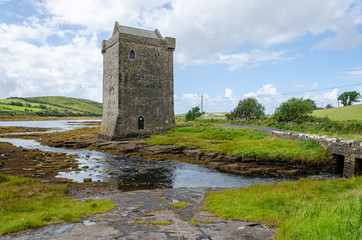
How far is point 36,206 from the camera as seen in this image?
1068 cm

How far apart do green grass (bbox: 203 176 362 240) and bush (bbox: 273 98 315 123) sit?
29112mm

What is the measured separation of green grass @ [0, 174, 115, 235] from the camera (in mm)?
8508

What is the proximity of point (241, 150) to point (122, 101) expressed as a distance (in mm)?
20347

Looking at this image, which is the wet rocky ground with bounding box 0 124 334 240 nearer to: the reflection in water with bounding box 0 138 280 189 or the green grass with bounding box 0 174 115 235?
the green grass with bounding box 0 174 115 235

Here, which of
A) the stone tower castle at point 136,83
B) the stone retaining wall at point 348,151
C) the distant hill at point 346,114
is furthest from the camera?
the distant hill at point 346,114

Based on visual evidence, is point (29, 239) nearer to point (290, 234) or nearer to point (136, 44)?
point (290, 234)

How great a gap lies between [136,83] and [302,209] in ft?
108

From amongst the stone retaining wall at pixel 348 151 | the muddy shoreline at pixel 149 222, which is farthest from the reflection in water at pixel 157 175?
the stone retaining wall at pixel 348 151

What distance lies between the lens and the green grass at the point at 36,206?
27.9 feet

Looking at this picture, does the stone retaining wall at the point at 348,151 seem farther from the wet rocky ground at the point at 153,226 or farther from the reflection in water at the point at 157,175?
the wet rocky ground at the point at 153,226

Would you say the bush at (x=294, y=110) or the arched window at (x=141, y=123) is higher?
the bush at (x=294, y=110)

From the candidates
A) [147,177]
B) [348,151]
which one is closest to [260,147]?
[348,151]

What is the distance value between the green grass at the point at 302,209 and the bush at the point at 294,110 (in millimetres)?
29112

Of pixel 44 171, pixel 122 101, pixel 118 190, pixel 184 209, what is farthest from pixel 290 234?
pixel 122 101
